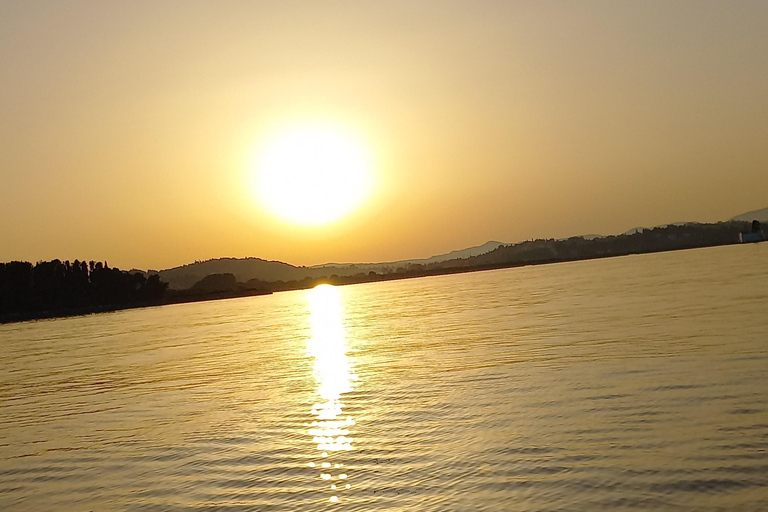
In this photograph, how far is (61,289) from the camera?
528 ft

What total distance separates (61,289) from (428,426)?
156327 millimetres

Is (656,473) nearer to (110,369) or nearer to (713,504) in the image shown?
(713,504)

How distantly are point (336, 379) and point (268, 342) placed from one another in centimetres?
2679

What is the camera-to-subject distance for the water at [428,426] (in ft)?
49.4

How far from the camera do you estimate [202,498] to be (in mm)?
16062

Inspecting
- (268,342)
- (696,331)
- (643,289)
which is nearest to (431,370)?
(696,331)

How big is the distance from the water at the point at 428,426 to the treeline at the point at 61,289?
386 ft

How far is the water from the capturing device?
1505cm

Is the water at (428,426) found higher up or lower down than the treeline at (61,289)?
lower down

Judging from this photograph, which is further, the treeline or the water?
the treeline

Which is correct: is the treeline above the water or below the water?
above

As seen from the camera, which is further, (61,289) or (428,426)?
(61,289)

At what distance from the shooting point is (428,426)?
70.0 feet

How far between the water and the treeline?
118 meters
